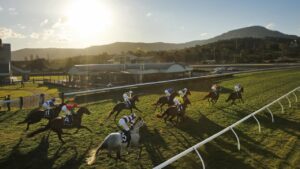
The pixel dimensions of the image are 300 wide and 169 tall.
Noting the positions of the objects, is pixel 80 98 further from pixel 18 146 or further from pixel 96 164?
pixel 96 164

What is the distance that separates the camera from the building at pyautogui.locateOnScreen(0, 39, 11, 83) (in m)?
51.7

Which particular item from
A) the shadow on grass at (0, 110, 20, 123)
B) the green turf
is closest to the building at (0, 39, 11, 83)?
the shadow on grass at (0, 110, 20, 123)

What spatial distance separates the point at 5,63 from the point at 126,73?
26160 millimetres

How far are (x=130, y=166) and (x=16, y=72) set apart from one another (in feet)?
224

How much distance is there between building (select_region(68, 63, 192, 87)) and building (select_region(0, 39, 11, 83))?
41.6ft

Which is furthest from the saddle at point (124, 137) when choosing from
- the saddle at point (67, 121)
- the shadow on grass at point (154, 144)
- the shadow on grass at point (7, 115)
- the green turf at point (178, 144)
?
the shadow on grass at point (7, 115)

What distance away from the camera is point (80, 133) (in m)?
10.3

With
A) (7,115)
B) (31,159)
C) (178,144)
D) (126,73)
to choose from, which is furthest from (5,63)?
(178,144)

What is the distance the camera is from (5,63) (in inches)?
2080

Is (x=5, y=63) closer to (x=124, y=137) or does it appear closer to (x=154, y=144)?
(x=154, y=144)

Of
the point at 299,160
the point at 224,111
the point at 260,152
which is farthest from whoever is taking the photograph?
the point at 224,111

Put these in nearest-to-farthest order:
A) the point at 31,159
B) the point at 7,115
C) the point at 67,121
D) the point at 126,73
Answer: the point at 31,159 → the point at 67,121 → the point at 7,115 → the point at 126,73

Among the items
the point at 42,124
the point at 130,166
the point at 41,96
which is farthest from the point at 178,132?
the point at 41,96

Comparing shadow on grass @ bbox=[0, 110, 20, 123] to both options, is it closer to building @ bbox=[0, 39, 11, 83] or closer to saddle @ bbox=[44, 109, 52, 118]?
saddle @ bbox=[44, 109, 52, 118]
